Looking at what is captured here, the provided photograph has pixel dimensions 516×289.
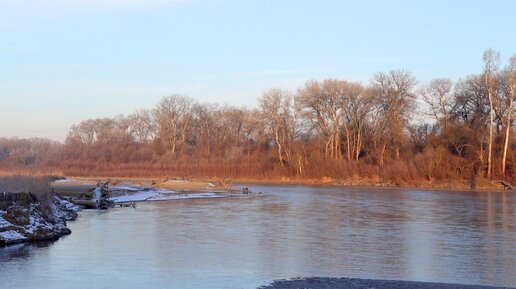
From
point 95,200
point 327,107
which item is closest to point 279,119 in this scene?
point 327,107

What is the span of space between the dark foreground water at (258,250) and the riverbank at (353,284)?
608 millimetres

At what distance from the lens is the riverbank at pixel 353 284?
1284cm

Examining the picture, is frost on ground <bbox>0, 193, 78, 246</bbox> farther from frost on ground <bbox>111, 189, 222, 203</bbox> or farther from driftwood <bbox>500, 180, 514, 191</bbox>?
driftwood <bbox>500, 180, 514, 191</bbox>

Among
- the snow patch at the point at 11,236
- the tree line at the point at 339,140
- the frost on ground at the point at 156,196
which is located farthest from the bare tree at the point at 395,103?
the snow patch at the point at 11,236

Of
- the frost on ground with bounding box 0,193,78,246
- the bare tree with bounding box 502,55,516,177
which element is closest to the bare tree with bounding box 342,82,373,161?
the bare tree with bounding box 502,55,516,177

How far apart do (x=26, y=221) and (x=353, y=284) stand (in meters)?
12.1

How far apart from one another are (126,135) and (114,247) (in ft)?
309

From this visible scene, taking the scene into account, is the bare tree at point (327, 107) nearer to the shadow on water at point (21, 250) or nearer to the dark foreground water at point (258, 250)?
the dark foreground water at point (258, 250)

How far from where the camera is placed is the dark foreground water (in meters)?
14.2

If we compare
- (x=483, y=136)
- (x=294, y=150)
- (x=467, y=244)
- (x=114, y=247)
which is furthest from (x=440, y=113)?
(x=114, y=247)

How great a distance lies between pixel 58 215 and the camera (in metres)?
24.5

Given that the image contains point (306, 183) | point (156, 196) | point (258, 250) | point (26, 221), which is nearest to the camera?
point (258, 250)

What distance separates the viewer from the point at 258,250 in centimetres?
1819

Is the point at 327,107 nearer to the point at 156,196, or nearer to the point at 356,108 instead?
the point at 356,108
